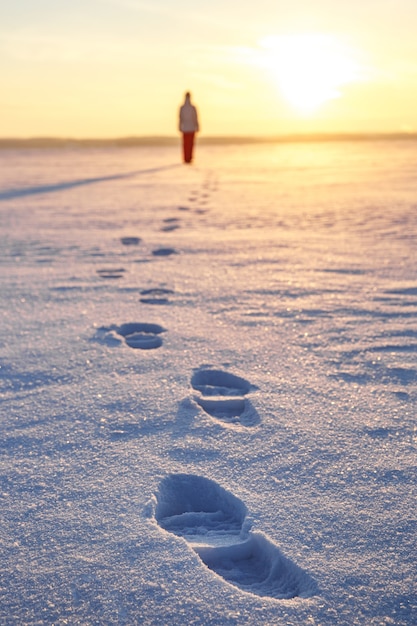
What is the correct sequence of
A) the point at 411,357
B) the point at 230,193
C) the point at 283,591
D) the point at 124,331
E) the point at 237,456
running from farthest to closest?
the point at 230,193
the point at 124,331
the point at 411,357
the point at 237,456
the point at 283,591

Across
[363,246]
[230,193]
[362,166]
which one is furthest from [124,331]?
[362,166]

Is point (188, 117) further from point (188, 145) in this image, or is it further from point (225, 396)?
point (225, 396)

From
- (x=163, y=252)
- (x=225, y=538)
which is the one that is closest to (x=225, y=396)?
(x=225, y=538)

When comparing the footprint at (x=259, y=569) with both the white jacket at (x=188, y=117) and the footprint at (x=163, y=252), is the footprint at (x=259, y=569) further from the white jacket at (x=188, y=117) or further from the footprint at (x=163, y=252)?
the white jacket at (x=188, y=117)

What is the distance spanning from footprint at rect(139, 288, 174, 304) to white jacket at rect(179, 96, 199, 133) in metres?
9.55

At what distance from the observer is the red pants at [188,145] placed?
512 inches

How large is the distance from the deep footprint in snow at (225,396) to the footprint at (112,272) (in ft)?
5.47

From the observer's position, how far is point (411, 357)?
2303mm

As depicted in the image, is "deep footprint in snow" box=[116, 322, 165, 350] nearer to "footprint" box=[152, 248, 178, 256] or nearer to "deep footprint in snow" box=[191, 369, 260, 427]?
"deep footprint in snow" box=[191, 369, 260, 427]

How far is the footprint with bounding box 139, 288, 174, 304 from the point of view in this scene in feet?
10.2

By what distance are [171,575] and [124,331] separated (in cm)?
158

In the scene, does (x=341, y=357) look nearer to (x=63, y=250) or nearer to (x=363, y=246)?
(x=363, y=246)

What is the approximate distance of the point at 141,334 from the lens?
2.64 m

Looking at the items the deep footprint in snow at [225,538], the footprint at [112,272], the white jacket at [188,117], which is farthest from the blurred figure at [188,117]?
the deep footprint in snow at [225,538]
